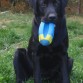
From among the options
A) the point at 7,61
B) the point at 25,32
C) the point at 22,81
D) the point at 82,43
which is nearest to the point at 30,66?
the point at 22,81

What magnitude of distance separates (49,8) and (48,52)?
69 centimetres

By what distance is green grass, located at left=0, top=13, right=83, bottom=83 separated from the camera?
247 inches

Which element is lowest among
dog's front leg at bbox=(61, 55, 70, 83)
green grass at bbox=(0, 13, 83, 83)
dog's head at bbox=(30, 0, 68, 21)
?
green grass at bbox=(0, 13, 83, 83)

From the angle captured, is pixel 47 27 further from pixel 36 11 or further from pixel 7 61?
pixel 7 61

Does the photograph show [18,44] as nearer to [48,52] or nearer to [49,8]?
[48,52]

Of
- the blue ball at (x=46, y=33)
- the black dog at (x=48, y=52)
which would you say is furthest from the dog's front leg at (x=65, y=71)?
the blue ball at (x=46, y=33)

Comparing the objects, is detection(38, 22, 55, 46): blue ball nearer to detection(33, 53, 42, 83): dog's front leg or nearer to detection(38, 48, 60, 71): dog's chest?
detection(38, 48, 60, 71): dog's chest

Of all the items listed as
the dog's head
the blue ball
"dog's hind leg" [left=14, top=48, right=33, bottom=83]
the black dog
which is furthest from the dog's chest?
the dog's head

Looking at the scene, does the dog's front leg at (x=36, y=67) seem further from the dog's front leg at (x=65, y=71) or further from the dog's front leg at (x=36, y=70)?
the dog's front leg at (x=65, y=71)

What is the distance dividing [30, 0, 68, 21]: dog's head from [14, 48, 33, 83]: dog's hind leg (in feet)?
2.83

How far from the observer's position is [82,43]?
8977mm

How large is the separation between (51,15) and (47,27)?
0.72 feet

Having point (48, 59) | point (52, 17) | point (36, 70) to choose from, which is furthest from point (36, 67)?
point (52, 17)

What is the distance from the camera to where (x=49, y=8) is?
522 centimetres
